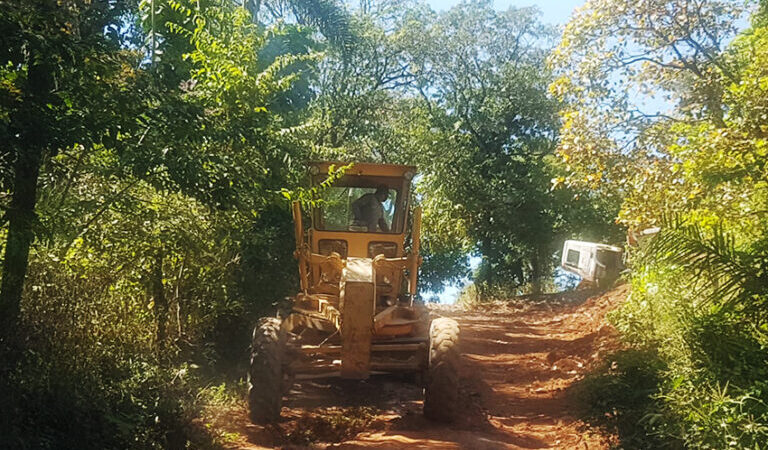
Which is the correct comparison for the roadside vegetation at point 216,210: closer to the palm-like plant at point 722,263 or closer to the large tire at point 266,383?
the palm-like plant at point 722,263

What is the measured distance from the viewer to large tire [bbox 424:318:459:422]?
8234 millimetres

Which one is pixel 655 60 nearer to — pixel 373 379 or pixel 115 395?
pixel 373 379

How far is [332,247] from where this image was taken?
32.2 ft

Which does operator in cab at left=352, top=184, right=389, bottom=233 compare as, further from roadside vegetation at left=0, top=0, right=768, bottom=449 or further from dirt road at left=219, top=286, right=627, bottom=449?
dirt road at left=219, top=286, right=627, bottom=449

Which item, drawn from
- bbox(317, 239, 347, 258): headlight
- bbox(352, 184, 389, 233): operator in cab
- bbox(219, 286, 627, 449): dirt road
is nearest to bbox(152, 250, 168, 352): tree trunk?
bbox(219, 286, 627, 449): dirt road

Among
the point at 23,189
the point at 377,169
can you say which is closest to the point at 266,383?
the point at 377,169

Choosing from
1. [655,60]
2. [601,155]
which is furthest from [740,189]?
[655,60]

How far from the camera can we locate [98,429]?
5719 mm

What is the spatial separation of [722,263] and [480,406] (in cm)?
427

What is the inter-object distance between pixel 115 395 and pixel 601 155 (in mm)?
9271

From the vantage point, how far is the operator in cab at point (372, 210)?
9.87 meters

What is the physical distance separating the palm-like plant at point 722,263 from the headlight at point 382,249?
368 cm

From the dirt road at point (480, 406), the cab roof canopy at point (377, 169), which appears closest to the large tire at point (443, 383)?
the dirt road at point (480, 406)

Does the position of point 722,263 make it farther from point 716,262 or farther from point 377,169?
point 377,169
